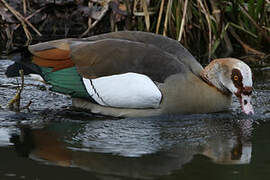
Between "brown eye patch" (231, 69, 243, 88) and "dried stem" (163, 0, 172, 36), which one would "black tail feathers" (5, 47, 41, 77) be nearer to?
"brown eye patch" (231, 69, 243, 88)

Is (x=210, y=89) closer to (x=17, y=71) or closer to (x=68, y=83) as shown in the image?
(x=68, y=83)

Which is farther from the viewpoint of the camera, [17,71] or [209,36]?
[209,36]

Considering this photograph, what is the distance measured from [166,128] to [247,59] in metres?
3.24

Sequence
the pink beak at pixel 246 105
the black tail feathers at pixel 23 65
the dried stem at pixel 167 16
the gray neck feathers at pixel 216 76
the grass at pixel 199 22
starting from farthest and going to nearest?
the grass at pixel 199 22, the dried stem at pixel 167 16, the black tail feathers at pixel 23 65, the gray neck feathers at pixel 216 76, the pink beak at pixel 246 105

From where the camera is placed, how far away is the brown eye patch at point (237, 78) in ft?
18.3

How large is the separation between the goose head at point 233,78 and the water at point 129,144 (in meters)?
0.21

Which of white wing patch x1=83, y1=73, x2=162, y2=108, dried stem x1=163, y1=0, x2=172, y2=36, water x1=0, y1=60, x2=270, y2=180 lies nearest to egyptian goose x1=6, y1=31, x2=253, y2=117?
white wing patch x1=83, y1=73, x2=162, y2=108

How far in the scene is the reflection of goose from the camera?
4133 mm

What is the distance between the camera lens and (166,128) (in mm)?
5293

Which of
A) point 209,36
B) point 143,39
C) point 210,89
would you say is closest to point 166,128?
point 210,89

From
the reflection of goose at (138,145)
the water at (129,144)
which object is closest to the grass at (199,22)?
the water at (129,144)

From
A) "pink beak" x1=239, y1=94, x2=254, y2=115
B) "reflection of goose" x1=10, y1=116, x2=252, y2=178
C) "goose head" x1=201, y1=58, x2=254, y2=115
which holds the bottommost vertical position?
"reflection of goose" x1=10, y1=116, x2=252, y2=178

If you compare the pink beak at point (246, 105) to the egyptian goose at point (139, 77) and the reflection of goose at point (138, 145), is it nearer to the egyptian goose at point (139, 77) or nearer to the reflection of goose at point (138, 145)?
the egyptian goose at point (139, 77)

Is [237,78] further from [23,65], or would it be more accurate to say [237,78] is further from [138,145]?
[23,65]
